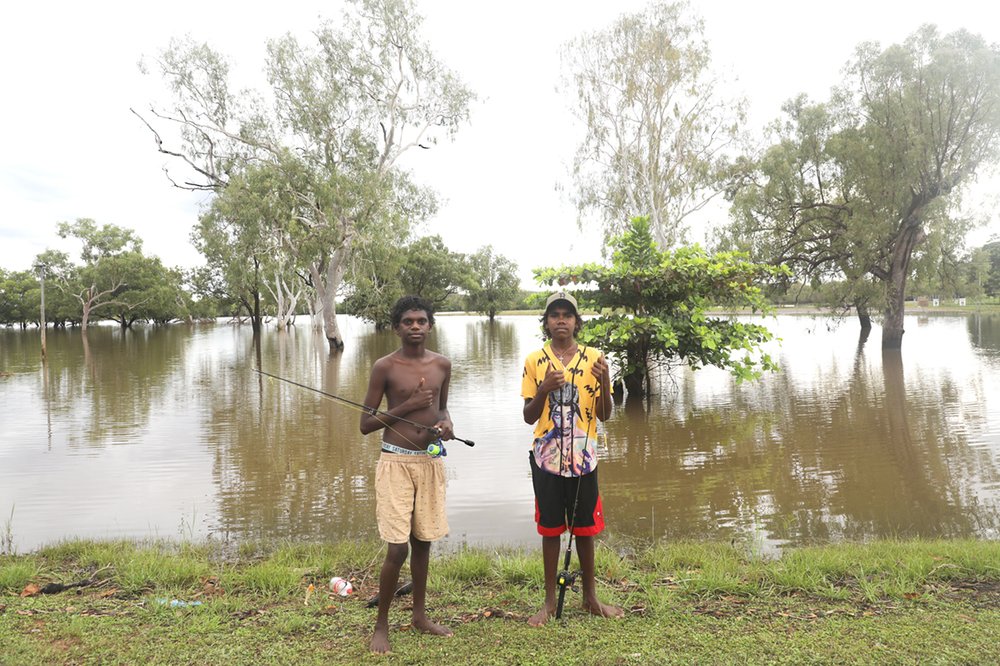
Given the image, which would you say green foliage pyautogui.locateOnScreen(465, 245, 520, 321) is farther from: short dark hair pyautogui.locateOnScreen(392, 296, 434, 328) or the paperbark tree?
short dark hair pyautogui.locateOnScreen(392, 296, 434, 328)

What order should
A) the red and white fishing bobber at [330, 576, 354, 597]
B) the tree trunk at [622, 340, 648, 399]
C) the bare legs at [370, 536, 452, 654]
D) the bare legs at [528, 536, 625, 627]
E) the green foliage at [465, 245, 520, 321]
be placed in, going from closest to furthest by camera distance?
the bare legs at [370, 536, 452, 654]
the bare legs at [528, 536, 625, 627]
the red and white fishing bobber at [330, 576, 354, 597]
the tree trunk at [622, 340, 648, 399]
the green foliage at [465, 245, 520, 321]

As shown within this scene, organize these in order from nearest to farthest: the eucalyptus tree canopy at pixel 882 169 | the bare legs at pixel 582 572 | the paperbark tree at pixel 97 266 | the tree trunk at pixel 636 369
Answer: the bare legs at pixel 582 572 < the tree trunk at pixel 636 369 < the eucalyptus tree canopy at pixel 882 169 < the paperbark tree at pixel 97 266

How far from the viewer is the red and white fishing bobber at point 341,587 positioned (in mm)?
4048

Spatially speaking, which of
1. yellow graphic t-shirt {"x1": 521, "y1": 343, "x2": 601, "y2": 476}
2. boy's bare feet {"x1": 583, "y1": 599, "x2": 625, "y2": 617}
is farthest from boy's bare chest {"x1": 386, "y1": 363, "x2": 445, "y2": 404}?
boy's bare feet {"x1": 583, "y1": 599, "x2": 625, "y2": 617}

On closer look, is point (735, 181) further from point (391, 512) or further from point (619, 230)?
point (391, 512)

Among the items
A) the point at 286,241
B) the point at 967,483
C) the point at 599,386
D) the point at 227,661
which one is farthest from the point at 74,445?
the point at 286,241

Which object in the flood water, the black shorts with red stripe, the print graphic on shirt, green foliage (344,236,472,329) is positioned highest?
green foliage (344,236,472,329)

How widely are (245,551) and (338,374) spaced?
14.1 meters

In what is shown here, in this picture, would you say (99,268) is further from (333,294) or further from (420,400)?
(420,400)

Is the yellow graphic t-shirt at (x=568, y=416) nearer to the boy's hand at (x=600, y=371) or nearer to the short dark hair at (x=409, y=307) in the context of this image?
the boy's hand at (x=600, y=371)

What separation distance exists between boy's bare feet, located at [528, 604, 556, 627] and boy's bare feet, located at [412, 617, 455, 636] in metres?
0.45

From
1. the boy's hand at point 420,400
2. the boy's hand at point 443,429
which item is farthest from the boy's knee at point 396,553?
the boy's hand at point 420,400

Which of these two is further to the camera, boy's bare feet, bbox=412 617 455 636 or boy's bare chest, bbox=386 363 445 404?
boy's bare chest, bbox=386 363 445 404

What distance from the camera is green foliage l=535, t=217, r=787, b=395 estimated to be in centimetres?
1122
